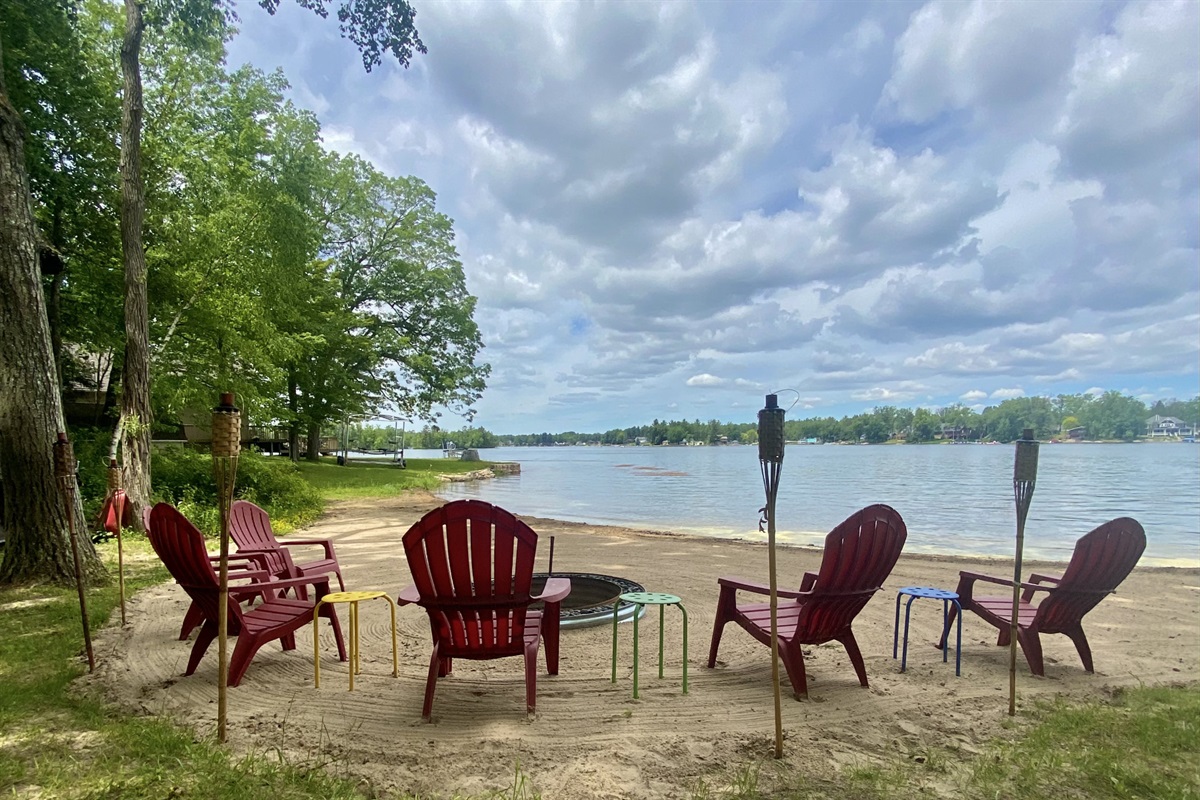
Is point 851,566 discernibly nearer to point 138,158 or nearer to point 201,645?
point 201,645

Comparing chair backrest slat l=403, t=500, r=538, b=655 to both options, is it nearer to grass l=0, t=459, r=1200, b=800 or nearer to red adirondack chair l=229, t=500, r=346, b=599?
grass l=0, t=459, r=1200, b=800

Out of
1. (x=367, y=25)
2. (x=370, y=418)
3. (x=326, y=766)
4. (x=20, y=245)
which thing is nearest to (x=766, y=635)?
(x=326, y=766)

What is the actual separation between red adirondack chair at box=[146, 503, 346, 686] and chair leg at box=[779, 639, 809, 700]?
2.65 metres

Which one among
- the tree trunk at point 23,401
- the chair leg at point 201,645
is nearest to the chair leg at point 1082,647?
the chair leg at point 201,645

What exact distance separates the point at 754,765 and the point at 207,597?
9.41ft

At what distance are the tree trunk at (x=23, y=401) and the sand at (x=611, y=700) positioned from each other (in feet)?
3.78

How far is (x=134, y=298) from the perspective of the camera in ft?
25.1

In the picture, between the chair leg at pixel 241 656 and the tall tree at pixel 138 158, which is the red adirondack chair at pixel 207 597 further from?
the tall tree at pixel 138 158

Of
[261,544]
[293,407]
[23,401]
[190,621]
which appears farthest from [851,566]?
[293,407]

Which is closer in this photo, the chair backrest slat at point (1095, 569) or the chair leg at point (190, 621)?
the chair backrest slat at point (1095, 569)

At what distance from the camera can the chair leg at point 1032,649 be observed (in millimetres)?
3521

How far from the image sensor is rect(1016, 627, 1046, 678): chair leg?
3.52 m

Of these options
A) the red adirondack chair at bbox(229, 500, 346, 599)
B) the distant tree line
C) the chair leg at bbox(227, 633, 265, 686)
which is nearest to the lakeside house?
the distant tree line

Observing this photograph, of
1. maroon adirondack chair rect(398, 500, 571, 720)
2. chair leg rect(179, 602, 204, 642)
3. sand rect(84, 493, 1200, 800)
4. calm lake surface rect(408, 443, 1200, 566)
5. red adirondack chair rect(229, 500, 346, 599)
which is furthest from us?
calm lake surface rect(408, 443, 1200, 566)
